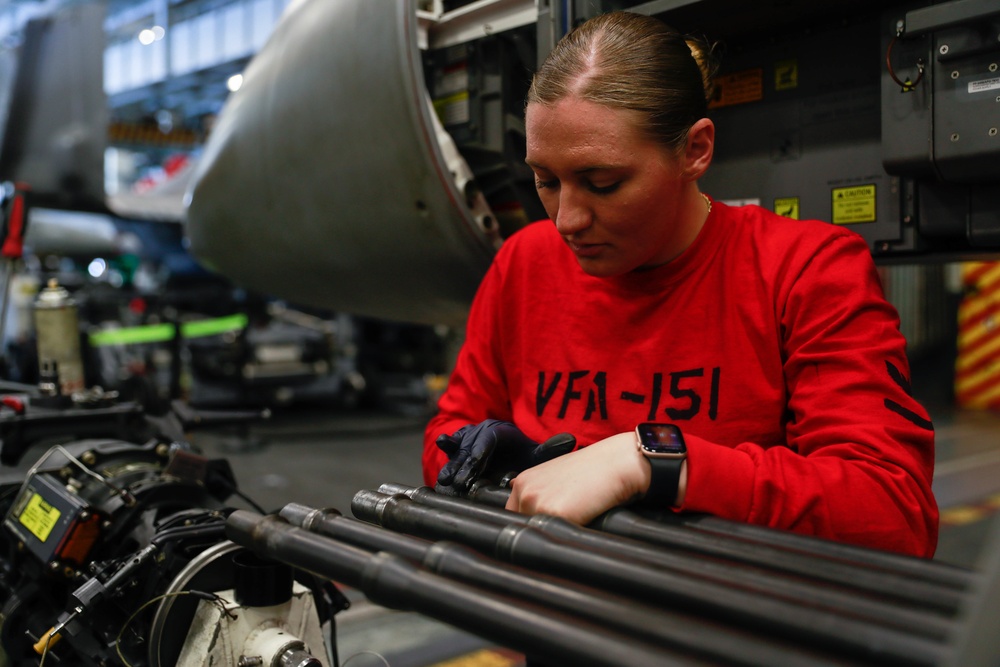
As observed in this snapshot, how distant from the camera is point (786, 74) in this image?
1545 millimetres

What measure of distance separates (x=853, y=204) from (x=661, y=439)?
0.82 metres

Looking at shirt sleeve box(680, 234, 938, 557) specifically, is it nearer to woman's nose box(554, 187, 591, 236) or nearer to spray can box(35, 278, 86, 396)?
woman's nose box(554, 187, 591, 236)

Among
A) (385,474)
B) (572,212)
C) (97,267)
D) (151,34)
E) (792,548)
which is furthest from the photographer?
(151,34)

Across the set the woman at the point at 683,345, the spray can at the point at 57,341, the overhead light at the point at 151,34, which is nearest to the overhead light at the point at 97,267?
the overhead light at the point at 151,34

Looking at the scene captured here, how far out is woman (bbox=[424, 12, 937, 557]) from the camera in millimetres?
921

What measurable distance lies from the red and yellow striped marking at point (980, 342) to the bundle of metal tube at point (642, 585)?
761 cm

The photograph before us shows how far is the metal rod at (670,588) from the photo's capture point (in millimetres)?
521

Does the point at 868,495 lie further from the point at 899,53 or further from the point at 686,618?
the point at 899,53

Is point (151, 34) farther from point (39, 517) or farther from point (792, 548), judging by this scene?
point (792, 548)

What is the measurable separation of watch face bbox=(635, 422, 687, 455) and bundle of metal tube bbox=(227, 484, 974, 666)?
8 centimetres

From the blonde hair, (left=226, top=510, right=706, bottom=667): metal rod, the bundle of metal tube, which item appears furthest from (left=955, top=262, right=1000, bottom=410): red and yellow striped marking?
(left=226, top=510, right=706, bottom=667): metal rod

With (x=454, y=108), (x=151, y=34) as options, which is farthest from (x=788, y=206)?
(x=151, y=34)

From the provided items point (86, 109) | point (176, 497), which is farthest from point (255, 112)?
point (86, 109)

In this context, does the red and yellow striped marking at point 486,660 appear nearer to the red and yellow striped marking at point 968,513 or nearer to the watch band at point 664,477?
the watch band at point 664,477
